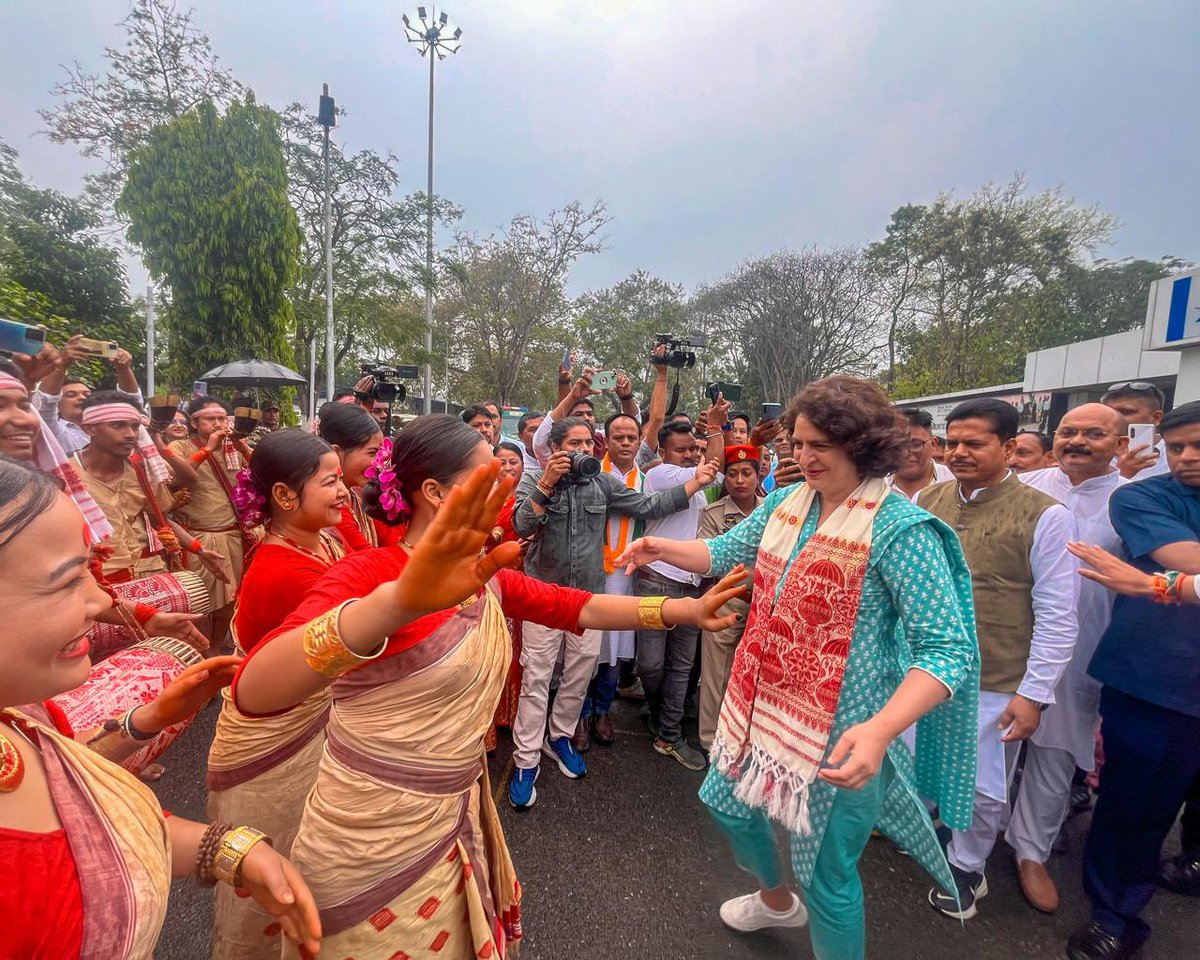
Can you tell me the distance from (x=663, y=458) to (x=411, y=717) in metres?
3.51

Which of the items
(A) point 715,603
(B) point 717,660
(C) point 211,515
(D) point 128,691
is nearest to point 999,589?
(B) point 717,660

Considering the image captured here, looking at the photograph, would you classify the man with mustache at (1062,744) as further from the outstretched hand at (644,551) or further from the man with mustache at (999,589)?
the outstretched hand at (644,551)

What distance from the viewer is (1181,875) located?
8.14 ft

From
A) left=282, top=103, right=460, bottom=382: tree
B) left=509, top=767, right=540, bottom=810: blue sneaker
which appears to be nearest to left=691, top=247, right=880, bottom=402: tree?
left=282, top=103, right=460, bottom=382: tree

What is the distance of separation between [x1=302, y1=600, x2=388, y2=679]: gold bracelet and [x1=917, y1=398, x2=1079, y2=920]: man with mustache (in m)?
2.15

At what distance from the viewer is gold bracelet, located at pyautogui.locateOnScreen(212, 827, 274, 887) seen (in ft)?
3.69

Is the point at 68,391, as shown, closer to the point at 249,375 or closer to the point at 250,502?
the point at 250,502

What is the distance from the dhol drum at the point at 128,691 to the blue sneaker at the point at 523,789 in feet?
5.53

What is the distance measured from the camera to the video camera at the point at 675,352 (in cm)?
448

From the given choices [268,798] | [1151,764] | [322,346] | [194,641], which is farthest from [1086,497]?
[322,346]

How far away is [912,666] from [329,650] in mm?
1358

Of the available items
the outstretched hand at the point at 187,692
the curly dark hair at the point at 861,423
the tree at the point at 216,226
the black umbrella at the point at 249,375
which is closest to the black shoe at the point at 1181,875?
Answer: the curly dark hair at the point at 861,423

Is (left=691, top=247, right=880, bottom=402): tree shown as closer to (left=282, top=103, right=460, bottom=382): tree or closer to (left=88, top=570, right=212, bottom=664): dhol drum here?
(left=282, top=103, right=460, bottom=382): tree

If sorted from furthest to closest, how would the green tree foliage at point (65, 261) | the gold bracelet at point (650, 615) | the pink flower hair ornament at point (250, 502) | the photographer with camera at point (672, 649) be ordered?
the green tree foliage at point (65, 261)
the photographer with camera at point (672, 649)
the pink flower hair ornament at point (250, 502)
the gold bracelet at point (650, 615)
